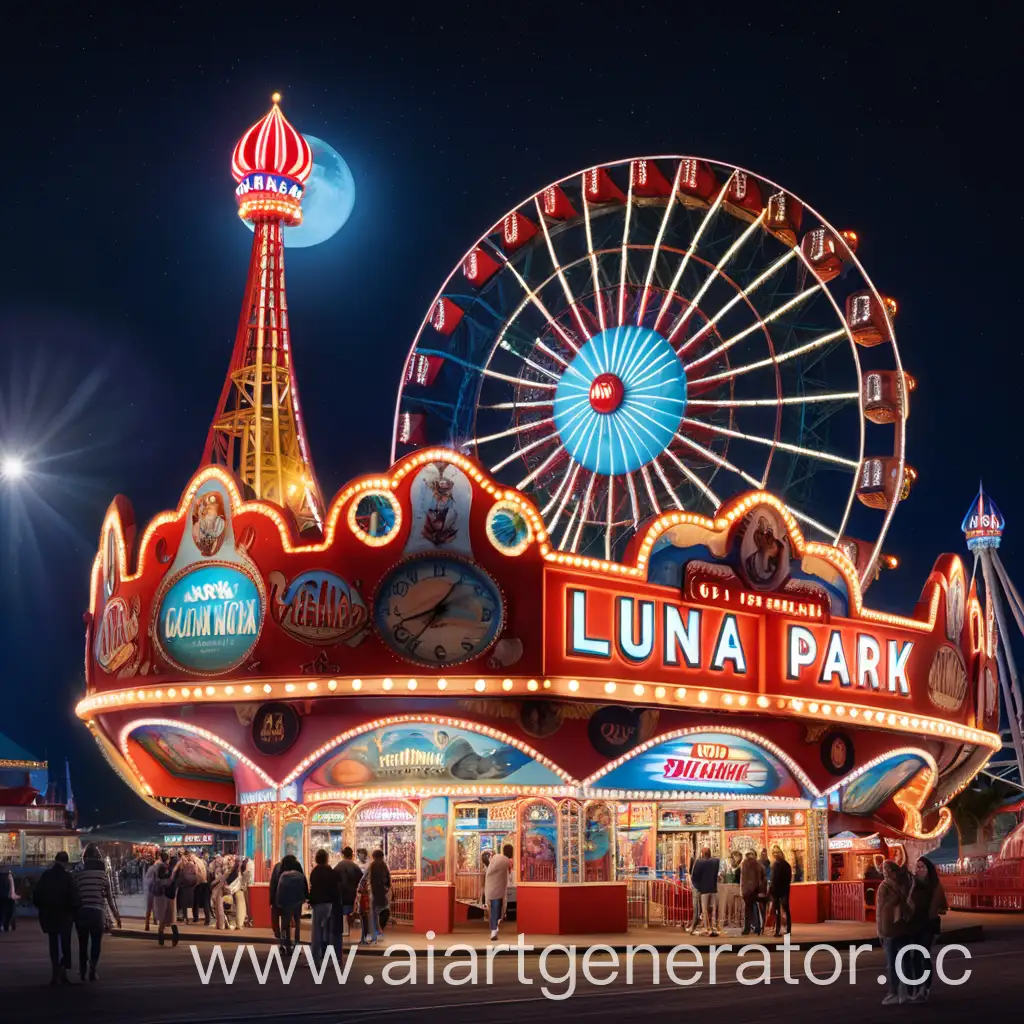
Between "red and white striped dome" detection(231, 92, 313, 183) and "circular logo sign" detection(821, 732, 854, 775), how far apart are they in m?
19.9

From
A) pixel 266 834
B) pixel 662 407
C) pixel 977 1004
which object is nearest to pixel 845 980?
pixel 977 1004

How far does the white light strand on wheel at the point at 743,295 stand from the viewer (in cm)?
3734

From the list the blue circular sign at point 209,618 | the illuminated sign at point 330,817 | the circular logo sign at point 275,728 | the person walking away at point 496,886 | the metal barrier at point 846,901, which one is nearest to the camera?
the person walking away at point 496,886

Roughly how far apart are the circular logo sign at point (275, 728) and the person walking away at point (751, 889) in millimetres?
8282

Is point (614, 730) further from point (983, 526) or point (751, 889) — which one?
point (983, 526)

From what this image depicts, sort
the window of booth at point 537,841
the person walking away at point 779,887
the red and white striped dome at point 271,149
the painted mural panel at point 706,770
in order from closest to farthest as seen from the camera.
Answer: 1. the person walking away at point 779,887
2. the window of booth at point 537,841
3. the painted mural panel at point 706,770
4. the red and white striped dome at point 271,149

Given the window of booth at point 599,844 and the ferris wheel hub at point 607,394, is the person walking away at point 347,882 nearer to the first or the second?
the window of booth at point 599,844

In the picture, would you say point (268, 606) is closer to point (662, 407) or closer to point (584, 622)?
point (584, 622)

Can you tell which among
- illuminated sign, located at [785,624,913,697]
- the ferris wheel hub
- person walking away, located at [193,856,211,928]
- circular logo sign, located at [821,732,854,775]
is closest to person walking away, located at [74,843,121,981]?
person walking away, located at [193,856,211,928]

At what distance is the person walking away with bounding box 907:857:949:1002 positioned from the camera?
17031 mm

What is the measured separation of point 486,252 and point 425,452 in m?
13.4

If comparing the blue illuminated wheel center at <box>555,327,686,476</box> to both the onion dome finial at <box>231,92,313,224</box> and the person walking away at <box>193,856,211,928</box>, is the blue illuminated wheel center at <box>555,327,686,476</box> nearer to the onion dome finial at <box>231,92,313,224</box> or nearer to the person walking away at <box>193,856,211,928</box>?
the onion dome finial at <box>231,92,313,224</box>

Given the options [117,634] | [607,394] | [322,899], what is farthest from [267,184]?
[322,899]

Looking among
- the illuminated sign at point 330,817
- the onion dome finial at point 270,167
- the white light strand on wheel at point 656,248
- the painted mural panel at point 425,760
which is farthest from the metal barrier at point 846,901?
the onion dome finial at point 270,167
